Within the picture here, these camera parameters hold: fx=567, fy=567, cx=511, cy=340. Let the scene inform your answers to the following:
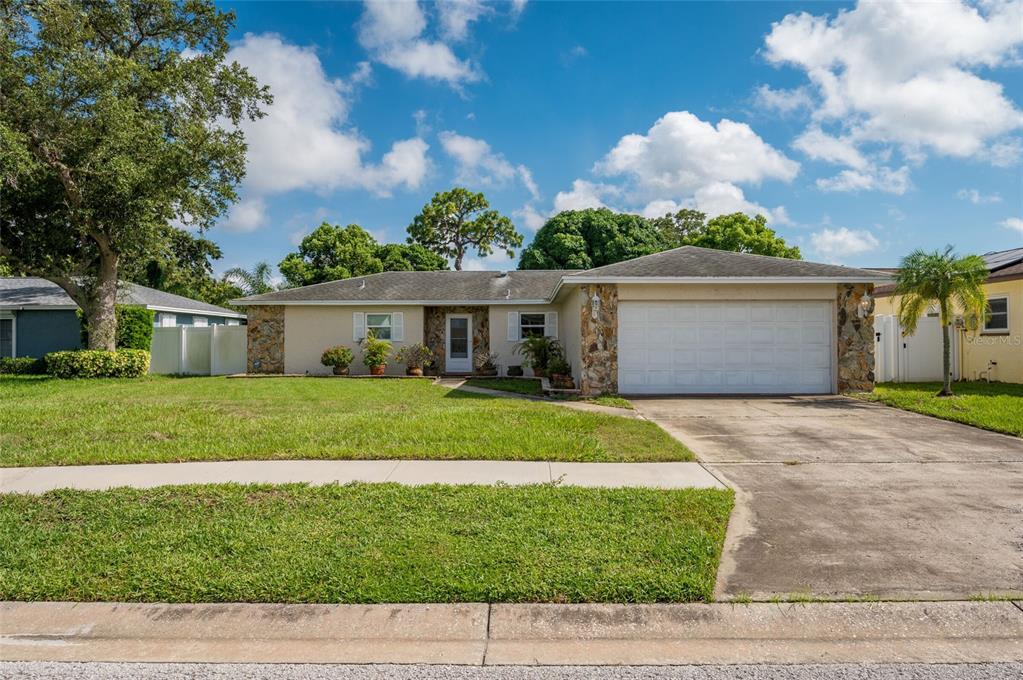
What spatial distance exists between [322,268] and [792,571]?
3710 cm

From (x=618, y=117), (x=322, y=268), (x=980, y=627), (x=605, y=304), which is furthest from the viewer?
(x=322, y=268)

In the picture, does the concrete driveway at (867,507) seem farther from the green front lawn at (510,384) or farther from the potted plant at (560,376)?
the green front lawn at (510,384)

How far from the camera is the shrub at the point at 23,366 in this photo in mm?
19000

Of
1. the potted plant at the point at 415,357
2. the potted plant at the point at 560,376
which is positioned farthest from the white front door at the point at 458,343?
the potted plant at the point at 560,376

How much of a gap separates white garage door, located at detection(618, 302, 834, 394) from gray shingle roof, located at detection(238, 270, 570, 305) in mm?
6378

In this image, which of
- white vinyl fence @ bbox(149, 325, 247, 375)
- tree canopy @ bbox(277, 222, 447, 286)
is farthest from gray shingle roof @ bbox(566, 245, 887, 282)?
tree canopy @ bbox(277, 222, 447, 286)

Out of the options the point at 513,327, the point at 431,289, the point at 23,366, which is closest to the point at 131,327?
the point at 23,366

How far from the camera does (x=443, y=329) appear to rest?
66.7 ft

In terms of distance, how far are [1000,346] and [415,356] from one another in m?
16.8

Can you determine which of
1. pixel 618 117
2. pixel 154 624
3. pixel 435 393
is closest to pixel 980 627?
pixel 154 624

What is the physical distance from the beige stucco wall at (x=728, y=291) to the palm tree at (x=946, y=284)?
1.59 m

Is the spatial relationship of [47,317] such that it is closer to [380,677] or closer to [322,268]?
[322,268]

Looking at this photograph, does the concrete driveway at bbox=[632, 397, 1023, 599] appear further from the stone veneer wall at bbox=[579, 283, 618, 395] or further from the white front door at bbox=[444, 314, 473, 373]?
the white front door at bbox=[444, 314, 473, 373]

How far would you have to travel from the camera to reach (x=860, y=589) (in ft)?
11.9
